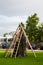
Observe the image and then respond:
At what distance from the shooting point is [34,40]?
6325 centimetres

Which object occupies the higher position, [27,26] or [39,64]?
[27,26]

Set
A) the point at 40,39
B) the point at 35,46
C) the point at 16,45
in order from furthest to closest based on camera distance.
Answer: the point at 40,39
the point at 35,46
the point at 16,45

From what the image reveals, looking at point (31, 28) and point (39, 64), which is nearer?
point (39, 64)

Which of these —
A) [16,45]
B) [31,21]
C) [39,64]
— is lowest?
[39,64]

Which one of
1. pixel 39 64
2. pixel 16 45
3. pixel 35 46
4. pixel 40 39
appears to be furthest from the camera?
pixel 40 39

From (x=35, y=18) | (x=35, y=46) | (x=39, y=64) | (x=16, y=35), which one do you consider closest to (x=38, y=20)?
(x=35, y=18)

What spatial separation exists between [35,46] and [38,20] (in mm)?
14710

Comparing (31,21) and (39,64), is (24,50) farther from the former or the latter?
(31,21)

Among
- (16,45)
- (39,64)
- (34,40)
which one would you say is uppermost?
(34,40)

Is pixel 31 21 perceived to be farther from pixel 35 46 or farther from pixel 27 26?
pixel 35 46

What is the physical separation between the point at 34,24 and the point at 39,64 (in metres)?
44.9

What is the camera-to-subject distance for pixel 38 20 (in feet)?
207

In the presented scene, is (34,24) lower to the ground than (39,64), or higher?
higher

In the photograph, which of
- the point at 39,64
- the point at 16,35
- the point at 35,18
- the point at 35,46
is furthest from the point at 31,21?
the point at 39,64
